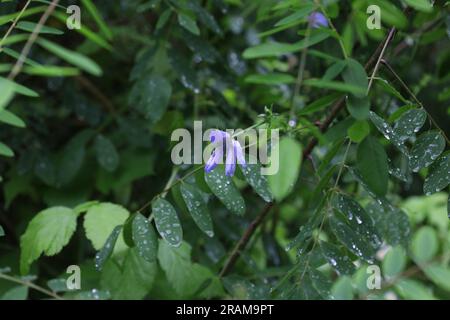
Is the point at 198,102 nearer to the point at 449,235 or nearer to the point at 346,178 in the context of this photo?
the point at 346,178

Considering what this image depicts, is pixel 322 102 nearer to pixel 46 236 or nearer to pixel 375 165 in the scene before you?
pixel 375 165

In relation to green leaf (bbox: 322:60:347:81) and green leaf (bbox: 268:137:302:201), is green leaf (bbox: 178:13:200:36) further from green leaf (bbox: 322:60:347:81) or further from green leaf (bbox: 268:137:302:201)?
green leaf (bbox: 268:137:302:201)

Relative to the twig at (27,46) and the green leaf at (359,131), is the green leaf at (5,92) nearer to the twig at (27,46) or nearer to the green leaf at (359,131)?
the twig at (27,46)

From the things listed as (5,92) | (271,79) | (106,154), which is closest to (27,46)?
(5,92)

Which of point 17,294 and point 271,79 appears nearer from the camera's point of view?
point 271,79

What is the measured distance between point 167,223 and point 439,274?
472mm

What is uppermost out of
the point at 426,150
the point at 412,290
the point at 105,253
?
the point at 426,150

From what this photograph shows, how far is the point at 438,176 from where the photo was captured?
1.10 metres

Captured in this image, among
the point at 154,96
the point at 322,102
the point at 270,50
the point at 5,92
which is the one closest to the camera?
the point at 5,92

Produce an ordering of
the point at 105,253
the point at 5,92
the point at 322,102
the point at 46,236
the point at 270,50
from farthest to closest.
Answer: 1. the point at 46,236
2. the point at 105,253
3. the point at 322,102
4. the point at 270,50
5. the point at 5,92

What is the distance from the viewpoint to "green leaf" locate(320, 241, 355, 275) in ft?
3.72

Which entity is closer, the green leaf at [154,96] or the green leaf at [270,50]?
the green leaf at [270,50]

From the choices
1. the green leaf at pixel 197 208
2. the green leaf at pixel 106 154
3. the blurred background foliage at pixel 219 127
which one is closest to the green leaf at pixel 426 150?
the blurred background foliage at pixel 219 127

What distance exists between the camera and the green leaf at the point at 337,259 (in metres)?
1.13
